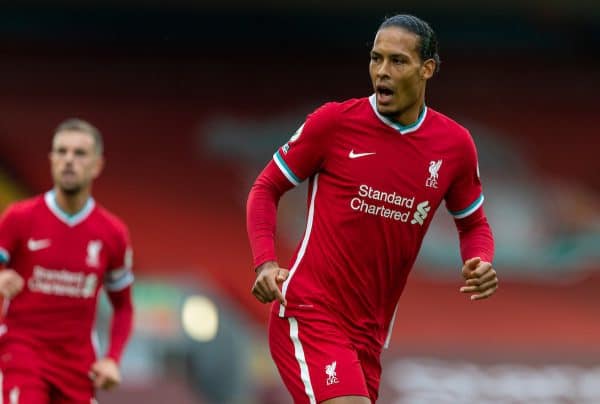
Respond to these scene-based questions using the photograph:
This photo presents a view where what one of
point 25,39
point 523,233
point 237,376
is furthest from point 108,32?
point 523,233

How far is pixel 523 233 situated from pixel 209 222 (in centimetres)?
344

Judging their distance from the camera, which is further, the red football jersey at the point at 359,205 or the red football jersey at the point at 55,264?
the red football jersey at the point at 55,264

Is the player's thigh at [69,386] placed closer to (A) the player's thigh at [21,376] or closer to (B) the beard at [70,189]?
(A) the player's thigh at [21,376]

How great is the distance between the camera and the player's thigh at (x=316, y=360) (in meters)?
5.27

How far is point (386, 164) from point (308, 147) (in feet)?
1.14

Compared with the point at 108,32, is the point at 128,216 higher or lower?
Answer: lower

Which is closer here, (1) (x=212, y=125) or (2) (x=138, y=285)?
(2) (x=138, y=285)

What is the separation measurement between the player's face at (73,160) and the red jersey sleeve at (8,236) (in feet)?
1.23

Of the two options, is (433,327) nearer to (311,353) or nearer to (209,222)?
(209,222)

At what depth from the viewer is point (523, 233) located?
14.0 metres

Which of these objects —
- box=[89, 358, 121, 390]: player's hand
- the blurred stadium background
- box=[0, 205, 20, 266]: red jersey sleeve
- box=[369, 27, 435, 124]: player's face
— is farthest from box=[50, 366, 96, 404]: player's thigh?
the blurred stadium background

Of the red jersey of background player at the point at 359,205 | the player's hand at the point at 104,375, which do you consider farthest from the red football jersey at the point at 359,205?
the player's hand at the point at 104,375

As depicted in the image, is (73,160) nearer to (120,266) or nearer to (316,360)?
(120,266)

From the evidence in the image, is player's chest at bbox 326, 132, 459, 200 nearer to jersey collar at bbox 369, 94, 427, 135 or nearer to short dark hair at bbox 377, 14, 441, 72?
jersey collar at bbox 369, 94, 427, 135
